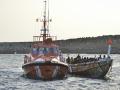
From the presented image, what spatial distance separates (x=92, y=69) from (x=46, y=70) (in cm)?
991

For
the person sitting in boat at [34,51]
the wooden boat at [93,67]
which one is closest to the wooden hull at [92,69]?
the wooden boat at [93,67]

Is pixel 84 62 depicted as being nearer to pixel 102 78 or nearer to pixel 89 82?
pixel 102 78

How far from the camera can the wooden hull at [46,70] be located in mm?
52875

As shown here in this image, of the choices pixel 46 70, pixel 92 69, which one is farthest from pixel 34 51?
pixel 92 69

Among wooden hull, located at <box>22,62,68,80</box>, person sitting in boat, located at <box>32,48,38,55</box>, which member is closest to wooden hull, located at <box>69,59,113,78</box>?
wooden hull, located at <box>22,62,68,80</box>

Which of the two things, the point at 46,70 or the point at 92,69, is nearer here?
the point at 46,70

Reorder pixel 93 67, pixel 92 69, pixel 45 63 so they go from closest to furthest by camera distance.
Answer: pixel 45 63 → pixel 93 67 → pixel 92 69

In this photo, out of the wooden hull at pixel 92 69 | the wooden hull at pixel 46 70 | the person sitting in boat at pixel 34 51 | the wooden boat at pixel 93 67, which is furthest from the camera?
the wooden hull at pixel 92 69

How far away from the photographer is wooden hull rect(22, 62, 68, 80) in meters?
52.9

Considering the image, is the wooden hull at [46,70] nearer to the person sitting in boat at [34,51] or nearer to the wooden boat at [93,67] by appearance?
the person sitting in boat at [34,51]

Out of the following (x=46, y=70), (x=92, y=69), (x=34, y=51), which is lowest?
(x=92, y=69)

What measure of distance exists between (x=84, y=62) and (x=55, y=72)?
1134 centimetres

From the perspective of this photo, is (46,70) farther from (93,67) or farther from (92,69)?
(92,69)

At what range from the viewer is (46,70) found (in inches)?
2085
